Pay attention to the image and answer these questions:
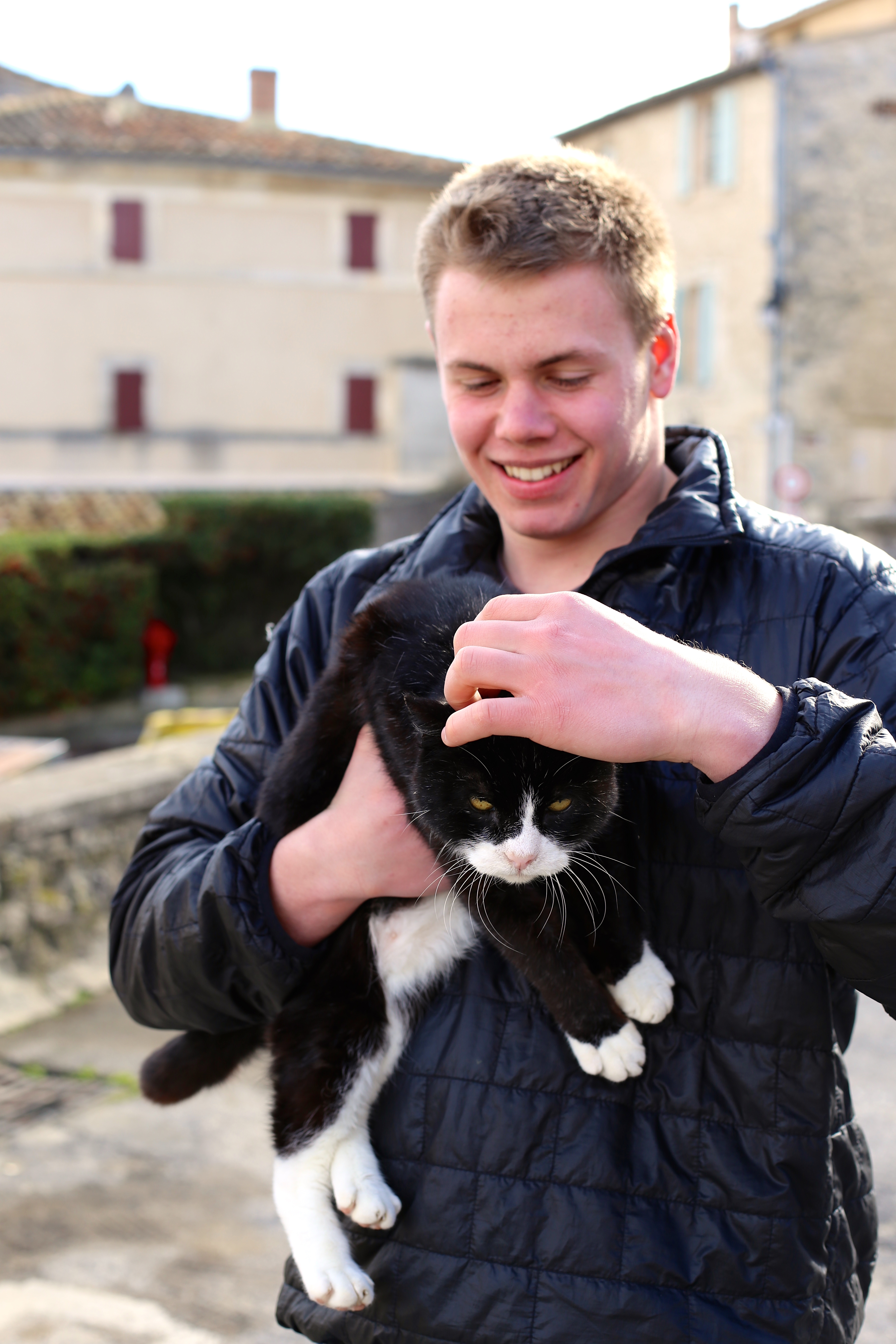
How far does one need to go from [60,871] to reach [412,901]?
9.83 feet

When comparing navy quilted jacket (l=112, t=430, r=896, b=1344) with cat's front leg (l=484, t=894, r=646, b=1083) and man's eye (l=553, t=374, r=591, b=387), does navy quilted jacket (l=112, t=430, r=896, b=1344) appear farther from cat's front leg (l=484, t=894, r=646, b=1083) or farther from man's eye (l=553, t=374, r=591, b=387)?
man's eye (l=553, t=374, r=591, b=387)

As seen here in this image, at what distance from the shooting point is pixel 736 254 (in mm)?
23234

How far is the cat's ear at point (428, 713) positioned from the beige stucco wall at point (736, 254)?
21692 mm

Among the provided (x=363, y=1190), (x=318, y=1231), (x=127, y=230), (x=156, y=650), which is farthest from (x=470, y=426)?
(x=127, y=230)

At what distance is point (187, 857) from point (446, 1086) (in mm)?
590

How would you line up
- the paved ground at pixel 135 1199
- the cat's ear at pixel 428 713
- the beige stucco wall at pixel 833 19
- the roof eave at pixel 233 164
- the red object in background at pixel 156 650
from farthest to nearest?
the roof eave at pixel 233 164 → the beige stucco wall at pixel 833 19 → the red object in background at pixel 156 650 → the paved ground at pixel 135 1199 → the cat's ear at pixel 428 713

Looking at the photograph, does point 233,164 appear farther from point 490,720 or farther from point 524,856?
point 490,720

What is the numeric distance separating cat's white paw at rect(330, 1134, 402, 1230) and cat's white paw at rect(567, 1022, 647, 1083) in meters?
0.35

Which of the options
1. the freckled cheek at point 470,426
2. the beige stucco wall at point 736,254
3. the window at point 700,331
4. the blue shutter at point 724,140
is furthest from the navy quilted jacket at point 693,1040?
the blue shutter at point 724,140

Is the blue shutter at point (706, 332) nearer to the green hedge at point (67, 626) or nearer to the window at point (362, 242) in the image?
the window at point (362, 242)

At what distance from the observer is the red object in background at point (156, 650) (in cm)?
1844

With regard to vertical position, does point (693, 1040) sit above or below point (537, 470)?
below

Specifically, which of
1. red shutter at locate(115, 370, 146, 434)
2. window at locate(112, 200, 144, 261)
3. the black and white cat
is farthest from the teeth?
window at locate(112, 200, 144, 261)

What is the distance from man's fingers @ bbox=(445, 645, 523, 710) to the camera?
4.51 ft
